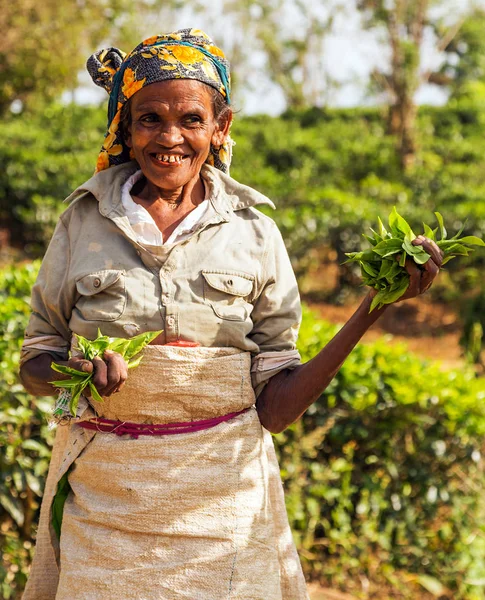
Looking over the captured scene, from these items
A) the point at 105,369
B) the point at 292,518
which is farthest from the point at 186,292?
the point at 292,518

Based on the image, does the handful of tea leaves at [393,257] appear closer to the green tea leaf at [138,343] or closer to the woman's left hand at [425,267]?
the woman's left hand at [425,267]

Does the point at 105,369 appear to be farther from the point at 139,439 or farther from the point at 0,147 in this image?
the point at 0,147

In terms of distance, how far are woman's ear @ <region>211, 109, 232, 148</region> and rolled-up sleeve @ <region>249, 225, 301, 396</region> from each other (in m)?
0.29

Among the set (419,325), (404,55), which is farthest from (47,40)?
(419,325)

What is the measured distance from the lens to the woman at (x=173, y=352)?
1.99 m

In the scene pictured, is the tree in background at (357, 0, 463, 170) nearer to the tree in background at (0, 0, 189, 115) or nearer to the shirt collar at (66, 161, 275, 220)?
the tree in background at (0, 0, 189, 115)

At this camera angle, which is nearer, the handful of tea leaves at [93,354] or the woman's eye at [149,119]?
the handful of tea leaves at [93,354]

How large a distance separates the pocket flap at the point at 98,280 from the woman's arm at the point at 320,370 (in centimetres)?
48

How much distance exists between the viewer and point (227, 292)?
204 centimetres

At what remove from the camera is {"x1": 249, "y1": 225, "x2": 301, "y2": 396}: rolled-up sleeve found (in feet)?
6.97

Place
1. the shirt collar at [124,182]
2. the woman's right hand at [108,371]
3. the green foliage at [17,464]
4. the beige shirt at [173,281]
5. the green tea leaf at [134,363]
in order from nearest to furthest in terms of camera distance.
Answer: the woman's right hand at [108,371] → the green tea leaf at [134,363] → the beige shirt at [173,281] → the shirt collar at [124,182] → the green foliage at [17,464]

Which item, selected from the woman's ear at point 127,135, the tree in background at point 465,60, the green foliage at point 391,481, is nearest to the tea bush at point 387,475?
the green foliage at point 391,481

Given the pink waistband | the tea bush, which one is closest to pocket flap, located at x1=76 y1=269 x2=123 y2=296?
the pink waistband

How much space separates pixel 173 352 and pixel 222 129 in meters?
0.62
